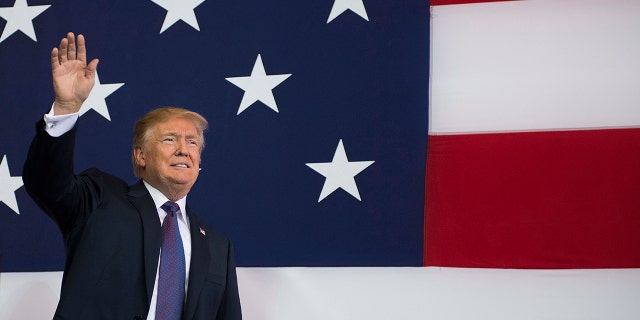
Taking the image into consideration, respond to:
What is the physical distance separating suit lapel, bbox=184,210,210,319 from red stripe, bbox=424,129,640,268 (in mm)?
791

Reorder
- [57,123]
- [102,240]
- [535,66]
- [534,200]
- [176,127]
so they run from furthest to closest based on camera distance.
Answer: [535,66] → [534,200] → [176,127] → [102,240] → [57,123]

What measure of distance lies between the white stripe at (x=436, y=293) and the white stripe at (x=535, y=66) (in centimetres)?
50

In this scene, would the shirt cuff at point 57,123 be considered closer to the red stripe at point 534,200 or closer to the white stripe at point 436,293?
the white stripe at point 436,293

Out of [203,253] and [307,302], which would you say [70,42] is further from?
[307,302]

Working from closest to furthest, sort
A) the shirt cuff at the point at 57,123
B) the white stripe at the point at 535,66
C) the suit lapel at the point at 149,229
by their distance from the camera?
the shirt cuff at the point at 57,123 → the suit lapel at the point at 149,229 → the white stripe at the point at 535,66

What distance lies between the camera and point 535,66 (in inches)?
118

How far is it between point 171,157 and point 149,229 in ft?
0.87

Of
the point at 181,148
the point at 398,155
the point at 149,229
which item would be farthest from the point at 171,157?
the point at 398,155

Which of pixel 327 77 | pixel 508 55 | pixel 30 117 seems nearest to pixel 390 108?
pixel 327 77

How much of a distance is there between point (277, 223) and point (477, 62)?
88cm

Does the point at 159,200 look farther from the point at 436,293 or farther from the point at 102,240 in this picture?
the point at 436,293

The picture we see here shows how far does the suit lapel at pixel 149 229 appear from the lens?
2301 millimetres

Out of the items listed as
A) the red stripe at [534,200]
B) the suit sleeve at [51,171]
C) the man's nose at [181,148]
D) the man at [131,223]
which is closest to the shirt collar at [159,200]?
the man at [131,223]

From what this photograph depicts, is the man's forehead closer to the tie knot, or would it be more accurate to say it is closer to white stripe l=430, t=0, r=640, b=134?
the tie knot
